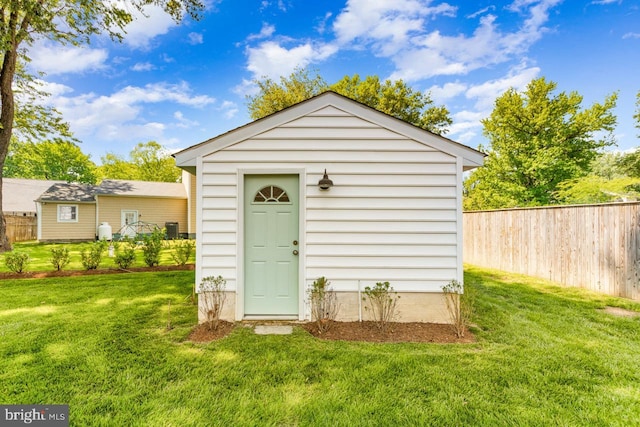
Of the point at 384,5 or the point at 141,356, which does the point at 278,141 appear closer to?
the point at 141,356

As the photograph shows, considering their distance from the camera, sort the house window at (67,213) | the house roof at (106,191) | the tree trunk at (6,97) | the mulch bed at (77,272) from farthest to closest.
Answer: the house roof at (106,191), the house window at (67,213), the tree trunk at (6,97), the mulch bed at (77,272)

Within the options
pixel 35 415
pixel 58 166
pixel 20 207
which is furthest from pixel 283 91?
pixel 58 166

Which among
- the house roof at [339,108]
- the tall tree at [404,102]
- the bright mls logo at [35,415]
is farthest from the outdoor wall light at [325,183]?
the tall tree at [404,102]

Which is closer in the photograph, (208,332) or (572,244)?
(208,332)

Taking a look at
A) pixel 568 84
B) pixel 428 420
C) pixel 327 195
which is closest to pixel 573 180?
pixel 568 84

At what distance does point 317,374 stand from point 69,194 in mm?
→ 18895

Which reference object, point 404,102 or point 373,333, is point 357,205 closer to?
point 373,333

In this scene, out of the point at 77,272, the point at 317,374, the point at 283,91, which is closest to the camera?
the point at 317,374

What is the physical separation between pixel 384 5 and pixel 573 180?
11.1 meters

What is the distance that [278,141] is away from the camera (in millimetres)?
3852

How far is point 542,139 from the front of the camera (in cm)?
1352

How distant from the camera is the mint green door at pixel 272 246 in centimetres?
389

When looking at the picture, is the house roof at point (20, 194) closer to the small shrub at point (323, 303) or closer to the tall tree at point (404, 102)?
the tall tree at point (404, 102)

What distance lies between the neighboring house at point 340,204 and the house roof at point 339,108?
0.01 meters
